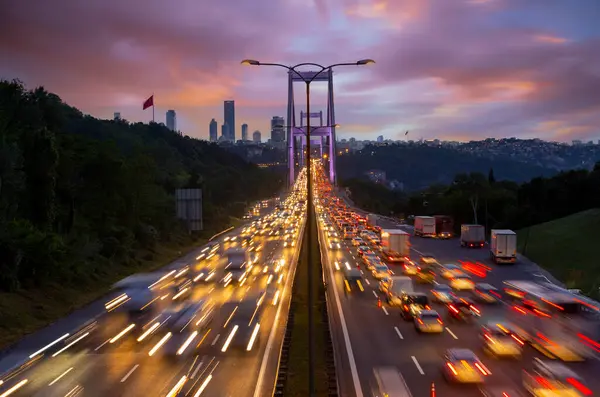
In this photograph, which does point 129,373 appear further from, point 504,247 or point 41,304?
point 504,247

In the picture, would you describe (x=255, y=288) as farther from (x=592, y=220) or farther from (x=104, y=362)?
(x=592, y=220)

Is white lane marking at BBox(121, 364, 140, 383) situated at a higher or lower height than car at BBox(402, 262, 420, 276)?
higher

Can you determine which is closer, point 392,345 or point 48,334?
point 392,345

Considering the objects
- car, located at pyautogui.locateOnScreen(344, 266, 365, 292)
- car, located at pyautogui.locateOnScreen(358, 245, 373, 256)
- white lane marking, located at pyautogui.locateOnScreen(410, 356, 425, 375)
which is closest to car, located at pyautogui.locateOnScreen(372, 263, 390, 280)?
car, located at pyautogui.locateOnScreen(344, 266, 365, 292)

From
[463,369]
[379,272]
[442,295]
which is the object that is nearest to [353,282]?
[379,272]

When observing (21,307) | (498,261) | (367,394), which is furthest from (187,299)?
(498,261)

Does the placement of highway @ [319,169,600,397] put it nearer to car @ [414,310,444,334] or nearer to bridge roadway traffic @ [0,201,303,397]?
car @ [414,310,444,334]

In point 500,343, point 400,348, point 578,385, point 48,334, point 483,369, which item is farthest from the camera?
point 48,334
